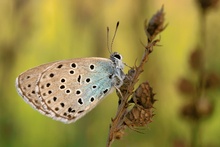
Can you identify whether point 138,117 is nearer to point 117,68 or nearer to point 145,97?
point 145,97

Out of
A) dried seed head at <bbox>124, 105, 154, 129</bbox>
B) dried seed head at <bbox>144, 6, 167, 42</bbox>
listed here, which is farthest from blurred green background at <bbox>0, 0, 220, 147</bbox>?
dried seed head at <bbox>144, 6, 167, 42</bbox>

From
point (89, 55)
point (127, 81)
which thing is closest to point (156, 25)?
point (127, 81)

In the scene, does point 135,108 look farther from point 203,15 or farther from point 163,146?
point 163,146

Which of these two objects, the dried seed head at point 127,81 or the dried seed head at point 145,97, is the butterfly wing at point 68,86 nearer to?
the dried seed head at point 127,81

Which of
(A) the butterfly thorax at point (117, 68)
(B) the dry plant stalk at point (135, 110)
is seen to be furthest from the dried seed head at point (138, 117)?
(A) the butterfly thorax at point (117, 68)

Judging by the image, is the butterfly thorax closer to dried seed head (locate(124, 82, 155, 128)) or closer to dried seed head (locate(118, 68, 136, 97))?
dried seed head (locate(118, 68, 136, 97))

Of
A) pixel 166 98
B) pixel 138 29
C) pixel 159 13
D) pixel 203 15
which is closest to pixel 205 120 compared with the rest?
pixel 203 15
